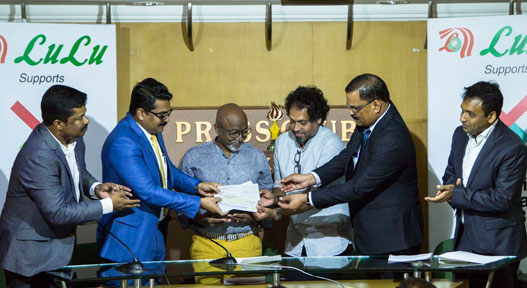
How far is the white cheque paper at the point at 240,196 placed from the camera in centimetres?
484

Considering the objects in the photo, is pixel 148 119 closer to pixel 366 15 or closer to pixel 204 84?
pixel 204 84

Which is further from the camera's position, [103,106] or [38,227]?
[103,106]

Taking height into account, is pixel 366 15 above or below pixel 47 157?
above

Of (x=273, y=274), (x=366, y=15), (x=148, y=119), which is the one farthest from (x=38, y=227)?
(x=366, y=15)

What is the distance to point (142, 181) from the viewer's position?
4.58 m

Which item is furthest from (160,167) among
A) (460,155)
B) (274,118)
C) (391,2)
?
(391,2)

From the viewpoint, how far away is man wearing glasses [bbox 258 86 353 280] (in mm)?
5039

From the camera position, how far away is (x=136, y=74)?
620cm

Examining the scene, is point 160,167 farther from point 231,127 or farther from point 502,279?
point 502,279

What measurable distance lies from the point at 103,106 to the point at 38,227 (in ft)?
5.74

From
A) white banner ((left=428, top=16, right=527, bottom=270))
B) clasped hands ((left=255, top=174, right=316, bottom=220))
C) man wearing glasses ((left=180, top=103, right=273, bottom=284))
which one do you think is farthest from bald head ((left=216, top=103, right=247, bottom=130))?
white banner ((left=428, top=16, right=527, bottom=270))

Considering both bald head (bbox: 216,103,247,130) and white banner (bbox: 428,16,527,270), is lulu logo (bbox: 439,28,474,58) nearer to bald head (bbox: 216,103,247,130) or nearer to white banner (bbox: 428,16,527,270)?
white banner (bbox: 428,16,527,270)

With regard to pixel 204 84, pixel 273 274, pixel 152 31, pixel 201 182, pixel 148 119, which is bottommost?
pixel 273 274

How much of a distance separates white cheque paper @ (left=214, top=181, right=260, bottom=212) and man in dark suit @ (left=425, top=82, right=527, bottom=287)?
1098mm
